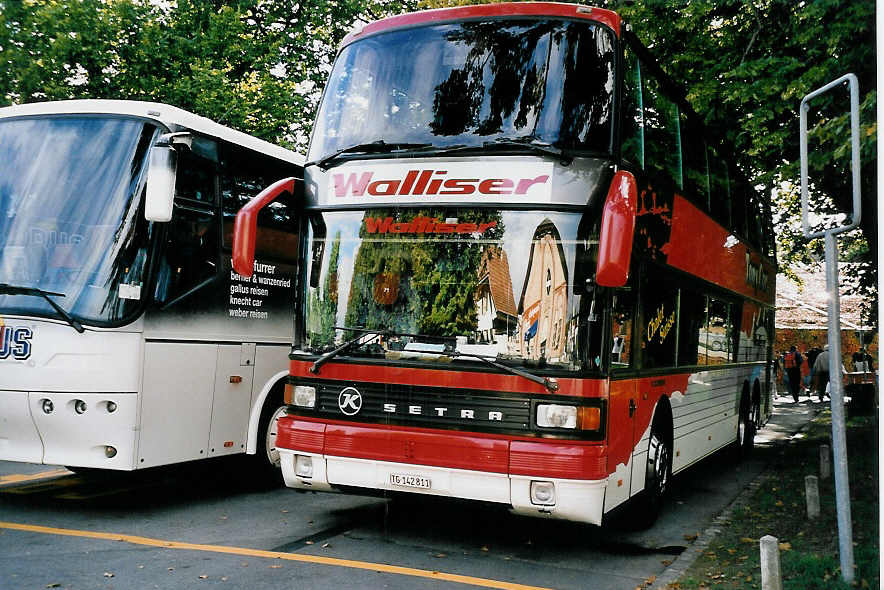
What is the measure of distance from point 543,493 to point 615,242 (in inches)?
76.9

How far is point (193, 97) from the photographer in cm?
1956

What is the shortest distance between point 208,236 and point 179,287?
71cm

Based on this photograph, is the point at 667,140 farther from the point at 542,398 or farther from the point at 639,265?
the point at 542,398

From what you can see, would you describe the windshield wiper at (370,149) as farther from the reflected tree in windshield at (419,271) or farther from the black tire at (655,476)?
the black tire at (655,476)

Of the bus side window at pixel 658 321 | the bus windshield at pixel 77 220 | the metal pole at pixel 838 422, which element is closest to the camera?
the metal pole at pixel 838 422

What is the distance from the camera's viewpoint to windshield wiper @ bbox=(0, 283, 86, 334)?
781 cm

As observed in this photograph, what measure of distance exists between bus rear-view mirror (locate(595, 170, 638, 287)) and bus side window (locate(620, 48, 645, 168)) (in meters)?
1.08

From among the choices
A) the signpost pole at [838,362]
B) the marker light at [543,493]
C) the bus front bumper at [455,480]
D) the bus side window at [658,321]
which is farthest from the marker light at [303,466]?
the signpost pole at [838,362]

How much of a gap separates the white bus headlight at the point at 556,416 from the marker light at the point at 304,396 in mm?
1950

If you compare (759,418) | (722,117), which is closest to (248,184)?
(722,117)

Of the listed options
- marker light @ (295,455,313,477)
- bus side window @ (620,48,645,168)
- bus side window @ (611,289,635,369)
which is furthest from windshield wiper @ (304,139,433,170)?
marker light @ (295,455,313,477)

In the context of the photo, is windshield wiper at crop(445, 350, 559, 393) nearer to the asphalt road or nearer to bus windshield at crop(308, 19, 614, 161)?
the asphalt road

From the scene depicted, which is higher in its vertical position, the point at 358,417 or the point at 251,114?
the point at 251,114

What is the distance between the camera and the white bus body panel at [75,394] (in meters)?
7.84
